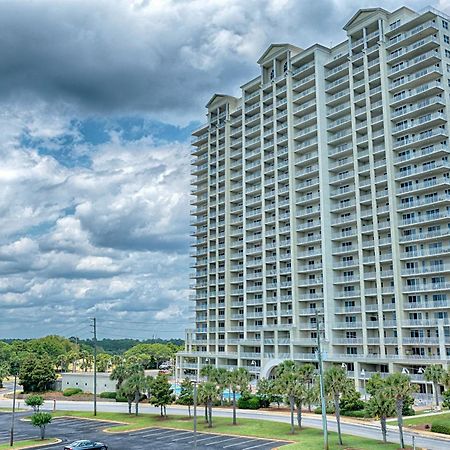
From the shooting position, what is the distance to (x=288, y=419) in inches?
2672

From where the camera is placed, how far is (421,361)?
Answer: 282 feet

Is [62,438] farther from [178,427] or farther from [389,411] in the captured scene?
[389,411]

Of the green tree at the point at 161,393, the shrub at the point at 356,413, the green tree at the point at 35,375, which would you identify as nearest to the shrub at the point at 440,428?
the shrub at the point at 356,413

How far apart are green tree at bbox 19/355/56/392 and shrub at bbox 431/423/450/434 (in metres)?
84.6

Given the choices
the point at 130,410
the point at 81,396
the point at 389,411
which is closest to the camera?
the point at 389,411

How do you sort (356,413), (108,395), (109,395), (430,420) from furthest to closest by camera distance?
(108,395) < (109,395) < (356,413) < (430,420)

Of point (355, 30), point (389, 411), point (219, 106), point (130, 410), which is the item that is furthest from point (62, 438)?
point (219, 106)

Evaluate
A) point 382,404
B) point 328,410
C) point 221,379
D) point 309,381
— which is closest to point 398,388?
point 382,404

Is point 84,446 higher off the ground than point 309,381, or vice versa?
point 309,381

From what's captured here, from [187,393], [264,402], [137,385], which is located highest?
[137,385]

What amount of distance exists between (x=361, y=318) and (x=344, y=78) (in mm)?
47697

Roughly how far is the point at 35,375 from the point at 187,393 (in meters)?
50.9

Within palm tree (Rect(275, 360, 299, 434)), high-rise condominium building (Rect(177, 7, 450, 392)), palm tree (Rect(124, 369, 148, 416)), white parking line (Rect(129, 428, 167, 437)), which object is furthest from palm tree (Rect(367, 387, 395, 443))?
high-rise condominium building (Rect(177, 7, 450, 392))

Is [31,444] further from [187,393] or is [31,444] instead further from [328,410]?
[328,410]
